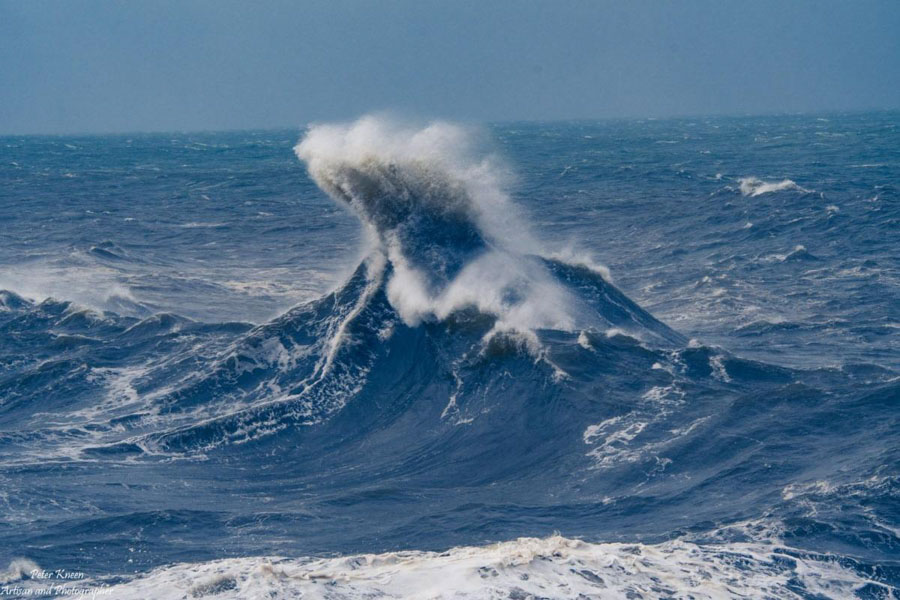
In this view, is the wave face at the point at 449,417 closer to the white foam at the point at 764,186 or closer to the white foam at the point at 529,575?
the white foam at the point at 529,575

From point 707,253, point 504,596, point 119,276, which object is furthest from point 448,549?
point 707,253

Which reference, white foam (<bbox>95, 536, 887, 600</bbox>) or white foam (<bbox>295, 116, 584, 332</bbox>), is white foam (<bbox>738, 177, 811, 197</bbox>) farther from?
white foam (<bbox>95, 536, 887, 600</bbox>)

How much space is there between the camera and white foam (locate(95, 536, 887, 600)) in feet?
32.2

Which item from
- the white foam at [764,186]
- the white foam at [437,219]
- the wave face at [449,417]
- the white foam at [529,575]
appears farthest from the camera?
the white foam at [764,186]

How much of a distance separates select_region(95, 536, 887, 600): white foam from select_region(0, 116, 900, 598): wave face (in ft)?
0.14

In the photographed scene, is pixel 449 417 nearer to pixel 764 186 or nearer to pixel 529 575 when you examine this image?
pixel 529 575

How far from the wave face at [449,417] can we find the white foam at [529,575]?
0.04 m

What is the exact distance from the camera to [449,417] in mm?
16156

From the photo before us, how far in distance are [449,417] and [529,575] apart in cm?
619

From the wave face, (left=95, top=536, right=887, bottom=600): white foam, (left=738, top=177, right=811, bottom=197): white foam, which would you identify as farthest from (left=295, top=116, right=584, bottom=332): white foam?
(left=738, top=177, right=811, bottom=197): white foam

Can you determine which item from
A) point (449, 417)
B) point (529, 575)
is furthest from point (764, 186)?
point (529, 575)

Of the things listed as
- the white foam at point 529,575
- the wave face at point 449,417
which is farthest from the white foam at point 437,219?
the white foam at point 529,575

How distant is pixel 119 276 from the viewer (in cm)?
2942

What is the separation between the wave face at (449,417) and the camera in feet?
35.4
